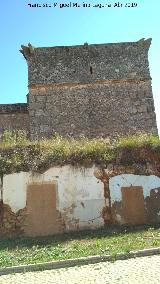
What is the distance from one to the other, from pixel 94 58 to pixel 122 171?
30.1 feet

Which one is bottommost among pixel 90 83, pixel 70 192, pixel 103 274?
pixel 103 274

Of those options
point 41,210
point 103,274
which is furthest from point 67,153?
point 103,274

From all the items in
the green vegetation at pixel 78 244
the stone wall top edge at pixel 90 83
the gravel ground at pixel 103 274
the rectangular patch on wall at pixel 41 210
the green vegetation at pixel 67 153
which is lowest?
the gravel ground at pixel 103 274

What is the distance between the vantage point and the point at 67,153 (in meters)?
14.9

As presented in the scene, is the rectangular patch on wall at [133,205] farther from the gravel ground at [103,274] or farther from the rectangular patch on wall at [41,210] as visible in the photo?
the gravel ground at [103,274]

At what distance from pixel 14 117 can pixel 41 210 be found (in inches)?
383

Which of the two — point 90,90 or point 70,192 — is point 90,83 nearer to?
point 90,90

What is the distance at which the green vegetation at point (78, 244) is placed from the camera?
33.4ft

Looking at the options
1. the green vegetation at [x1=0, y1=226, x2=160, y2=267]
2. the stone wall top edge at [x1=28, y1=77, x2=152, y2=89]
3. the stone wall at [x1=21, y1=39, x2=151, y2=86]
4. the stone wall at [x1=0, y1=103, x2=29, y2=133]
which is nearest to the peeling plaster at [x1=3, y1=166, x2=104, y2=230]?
the green vegetation at [x1=0, y1=226, x2=160, y2=267]

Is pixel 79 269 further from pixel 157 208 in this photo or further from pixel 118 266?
pixel 157 208

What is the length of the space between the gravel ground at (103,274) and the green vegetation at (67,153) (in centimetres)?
579

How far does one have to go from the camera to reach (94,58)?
880 inches

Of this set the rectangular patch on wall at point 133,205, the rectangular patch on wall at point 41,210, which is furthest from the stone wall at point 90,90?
the rectangular patch on wall at point 41,210

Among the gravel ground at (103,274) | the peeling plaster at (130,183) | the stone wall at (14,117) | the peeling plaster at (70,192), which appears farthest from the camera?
the stone wall at (14,117)
